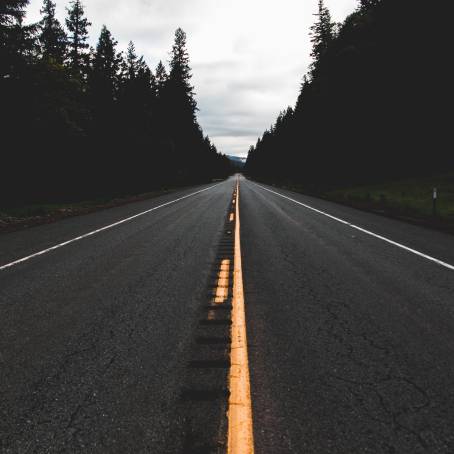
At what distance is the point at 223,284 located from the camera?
18.0 ft

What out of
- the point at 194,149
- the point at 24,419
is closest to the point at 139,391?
the point at 24,419

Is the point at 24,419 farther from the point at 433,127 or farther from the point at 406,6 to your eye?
the point at 406,6

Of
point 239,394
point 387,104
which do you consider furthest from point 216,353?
point 387,104

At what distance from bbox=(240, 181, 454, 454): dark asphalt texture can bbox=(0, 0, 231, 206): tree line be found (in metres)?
22.8

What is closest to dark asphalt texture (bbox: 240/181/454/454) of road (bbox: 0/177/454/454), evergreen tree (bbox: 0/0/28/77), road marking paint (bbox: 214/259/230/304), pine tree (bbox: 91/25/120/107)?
road (bbox: 0/177/454/454)

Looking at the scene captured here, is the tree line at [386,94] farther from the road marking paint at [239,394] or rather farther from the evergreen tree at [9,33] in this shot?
the road marking paint at [239,394]

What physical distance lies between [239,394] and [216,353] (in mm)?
683

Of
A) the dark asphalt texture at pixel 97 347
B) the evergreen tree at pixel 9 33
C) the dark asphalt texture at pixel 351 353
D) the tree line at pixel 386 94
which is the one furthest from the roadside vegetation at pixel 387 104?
the evergreen tree at pixel 9 33

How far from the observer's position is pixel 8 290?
207 inches

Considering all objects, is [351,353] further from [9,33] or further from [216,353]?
[9,33]

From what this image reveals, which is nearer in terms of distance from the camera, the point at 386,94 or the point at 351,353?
the point at 351,353

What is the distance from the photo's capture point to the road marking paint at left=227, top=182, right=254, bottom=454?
2.16 m

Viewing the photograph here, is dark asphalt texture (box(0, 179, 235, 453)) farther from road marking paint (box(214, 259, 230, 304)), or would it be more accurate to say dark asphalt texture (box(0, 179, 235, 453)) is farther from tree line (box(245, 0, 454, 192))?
tree line (box(245, 0, 454, 192))

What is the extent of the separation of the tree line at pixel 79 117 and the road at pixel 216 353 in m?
20.2
